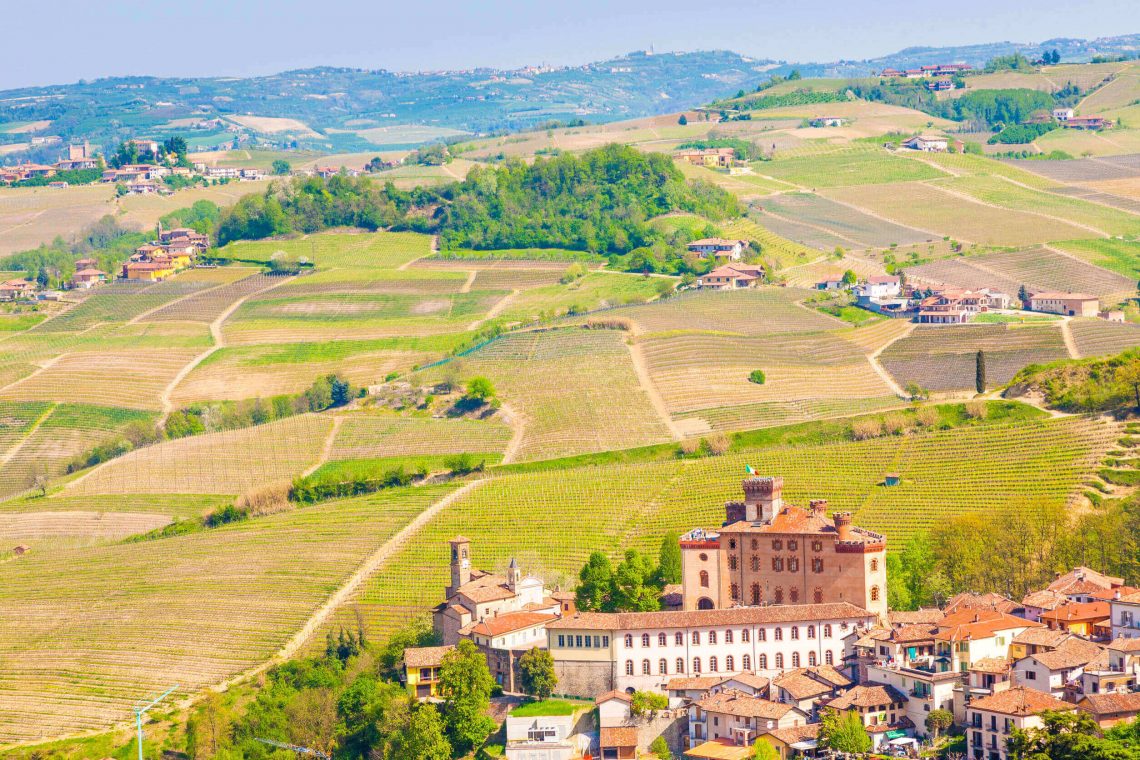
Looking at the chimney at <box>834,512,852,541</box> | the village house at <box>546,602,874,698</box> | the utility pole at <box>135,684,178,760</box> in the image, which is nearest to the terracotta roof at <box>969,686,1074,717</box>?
the village house at <box>546,602,874,698</box>

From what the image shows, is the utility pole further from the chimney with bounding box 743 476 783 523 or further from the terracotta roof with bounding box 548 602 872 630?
the chimney with bounding box 743 476 783 523

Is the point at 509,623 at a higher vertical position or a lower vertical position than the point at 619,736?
higher

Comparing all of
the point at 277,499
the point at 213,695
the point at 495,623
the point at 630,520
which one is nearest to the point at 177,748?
the point at 213,695

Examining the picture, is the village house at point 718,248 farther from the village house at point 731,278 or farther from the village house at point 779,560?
the village house at point 779,560

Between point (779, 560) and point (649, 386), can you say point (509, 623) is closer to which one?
point (779, 560)

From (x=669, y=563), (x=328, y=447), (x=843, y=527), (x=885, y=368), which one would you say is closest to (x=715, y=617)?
(x=843, y=527)
